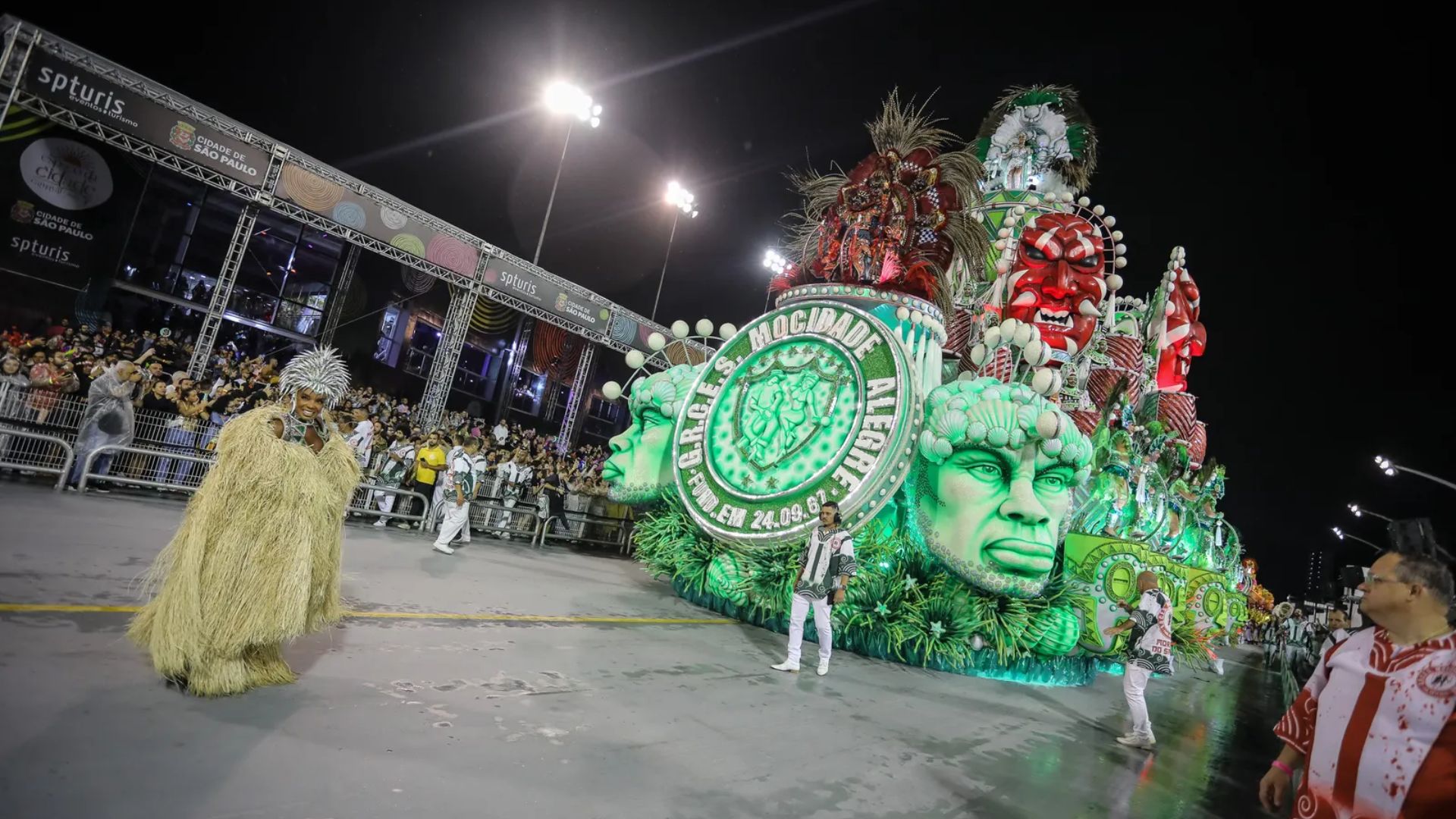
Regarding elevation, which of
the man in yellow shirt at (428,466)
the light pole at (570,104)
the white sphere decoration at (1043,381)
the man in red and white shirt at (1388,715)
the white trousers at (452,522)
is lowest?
the white trousers at (452,522)

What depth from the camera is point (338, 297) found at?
23766 mm

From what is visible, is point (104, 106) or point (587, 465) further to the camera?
point (587, 465)

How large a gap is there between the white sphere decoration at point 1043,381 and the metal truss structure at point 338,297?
2276cm

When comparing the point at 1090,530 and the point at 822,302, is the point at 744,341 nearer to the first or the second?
the point at 822,302

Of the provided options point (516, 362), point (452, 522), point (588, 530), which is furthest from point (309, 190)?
point (516, 362)

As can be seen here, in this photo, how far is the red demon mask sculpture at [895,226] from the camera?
914 cm

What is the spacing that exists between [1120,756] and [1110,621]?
3.20m

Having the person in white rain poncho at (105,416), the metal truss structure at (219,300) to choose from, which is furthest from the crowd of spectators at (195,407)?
the metal truss structure at (219,300)

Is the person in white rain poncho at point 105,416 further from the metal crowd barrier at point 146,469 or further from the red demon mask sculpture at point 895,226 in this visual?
the red demon mask sculpture at point 895,226

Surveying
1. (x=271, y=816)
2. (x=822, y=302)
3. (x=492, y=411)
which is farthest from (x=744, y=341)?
(x=492, y=411)

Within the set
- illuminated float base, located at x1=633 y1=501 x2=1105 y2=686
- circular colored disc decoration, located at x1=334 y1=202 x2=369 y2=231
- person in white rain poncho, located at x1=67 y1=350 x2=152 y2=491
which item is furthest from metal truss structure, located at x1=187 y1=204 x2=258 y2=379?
illuminated float base, located at x1=633 y1=501 x2=1105 y2=686

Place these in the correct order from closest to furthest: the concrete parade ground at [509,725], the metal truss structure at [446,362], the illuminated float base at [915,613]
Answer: the concrete parade ground at [509,725], the illuminated float base at [915,613], the metal truss structure at [446,362]

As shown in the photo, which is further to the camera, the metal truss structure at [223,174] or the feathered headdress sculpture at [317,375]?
the metal truss structure at [223,174]

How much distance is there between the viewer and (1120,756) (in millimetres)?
5723
